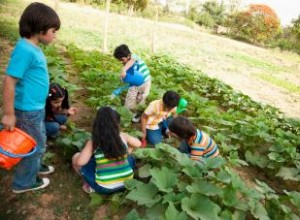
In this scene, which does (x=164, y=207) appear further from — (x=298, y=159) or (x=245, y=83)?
(x=245, y=83)

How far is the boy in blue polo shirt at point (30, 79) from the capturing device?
2512 millimetres

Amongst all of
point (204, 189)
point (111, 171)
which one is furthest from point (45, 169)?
point (204, 189)

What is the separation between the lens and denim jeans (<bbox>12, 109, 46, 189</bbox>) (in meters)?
2.78

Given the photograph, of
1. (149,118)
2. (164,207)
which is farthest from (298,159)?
(164,207)

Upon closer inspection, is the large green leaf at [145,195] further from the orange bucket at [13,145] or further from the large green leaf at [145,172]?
the orange bucket at [13,145]

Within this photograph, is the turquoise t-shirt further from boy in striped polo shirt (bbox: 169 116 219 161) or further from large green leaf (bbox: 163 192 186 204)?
boy in striped polo shirt (bbox: 169 116 219 161)

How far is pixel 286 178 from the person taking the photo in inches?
160

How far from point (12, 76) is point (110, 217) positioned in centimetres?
151

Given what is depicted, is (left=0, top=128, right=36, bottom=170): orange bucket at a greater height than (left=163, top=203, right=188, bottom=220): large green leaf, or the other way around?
(left=0, top=128, right=36, bottom=170): orange bucket

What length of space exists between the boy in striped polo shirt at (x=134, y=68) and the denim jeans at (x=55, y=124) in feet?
4.04

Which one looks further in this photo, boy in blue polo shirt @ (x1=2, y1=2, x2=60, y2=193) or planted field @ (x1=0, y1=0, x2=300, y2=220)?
planted field @ (x1=0, y1=0, x2=300, y2=220)

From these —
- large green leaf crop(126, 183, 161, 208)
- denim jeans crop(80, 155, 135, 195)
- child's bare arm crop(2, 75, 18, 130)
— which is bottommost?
denim jeans crop(80, 155, 135, 195)

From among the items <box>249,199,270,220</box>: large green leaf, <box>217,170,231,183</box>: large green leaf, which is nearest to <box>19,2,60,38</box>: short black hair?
<box>217,170,231,183</box>: large green leaf

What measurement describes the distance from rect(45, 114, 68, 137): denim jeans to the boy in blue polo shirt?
0.89 meters
